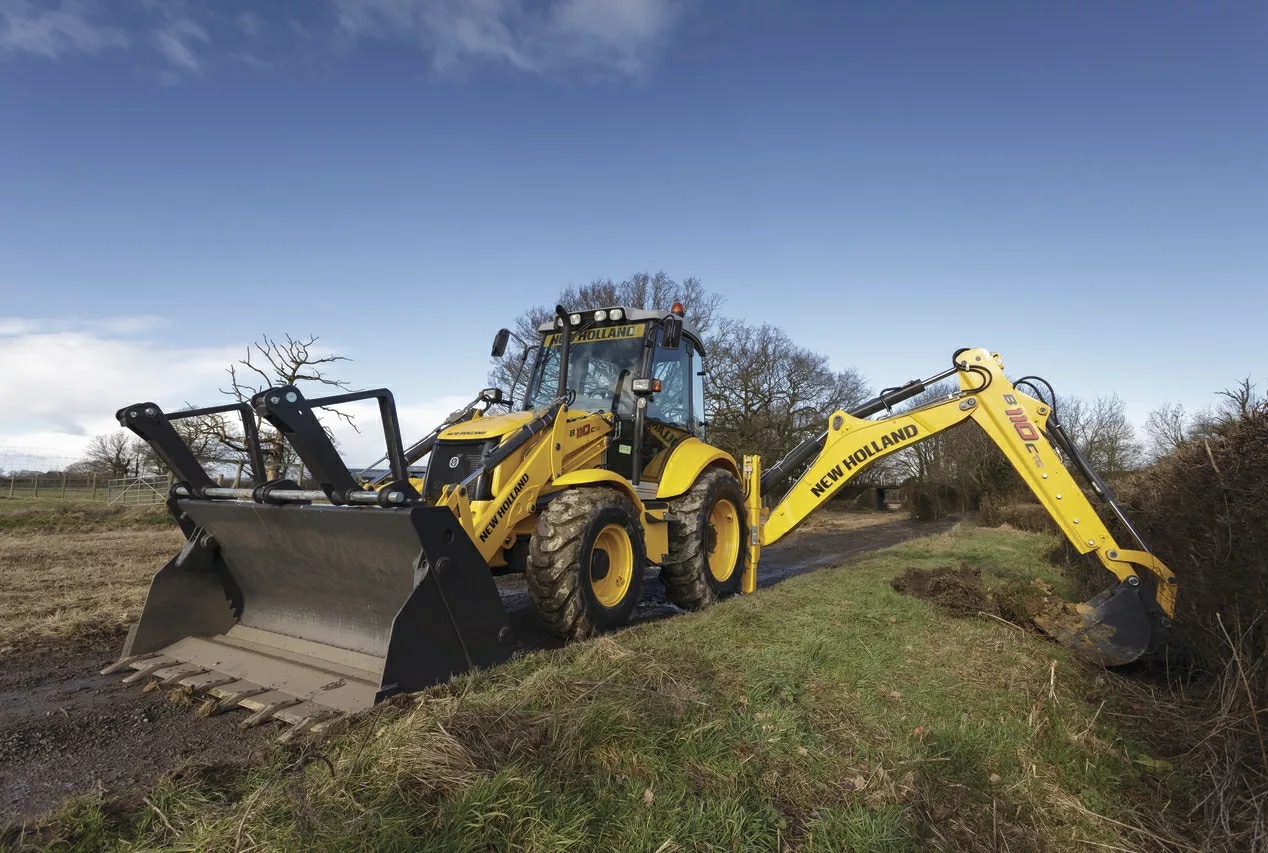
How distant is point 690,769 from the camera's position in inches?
127

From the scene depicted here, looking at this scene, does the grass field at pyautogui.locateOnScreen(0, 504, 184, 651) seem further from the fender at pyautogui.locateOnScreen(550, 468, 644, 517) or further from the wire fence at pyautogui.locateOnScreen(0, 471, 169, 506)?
the wire fence at pyautogui.locateOnScreen(0, 471, 169, 506)

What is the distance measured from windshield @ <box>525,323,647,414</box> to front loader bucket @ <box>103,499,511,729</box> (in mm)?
2827

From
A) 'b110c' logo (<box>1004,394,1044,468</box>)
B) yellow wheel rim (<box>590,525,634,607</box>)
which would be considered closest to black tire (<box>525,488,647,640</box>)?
yellow wheel rim (<box>590,525,634,607</box>)

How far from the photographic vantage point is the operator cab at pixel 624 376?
707cm

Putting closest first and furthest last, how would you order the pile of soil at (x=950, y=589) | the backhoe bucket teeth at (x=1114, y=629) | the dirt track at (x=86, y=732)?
the dirt track at (x=86, y=732) < the backhoe bucket teeth at (x=1114, y=629) < the pile of soil at (x=950, y=589)

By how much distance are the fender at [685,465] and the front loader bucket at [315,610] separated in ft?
9.04

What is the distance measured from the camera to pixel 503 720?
11.3 ft

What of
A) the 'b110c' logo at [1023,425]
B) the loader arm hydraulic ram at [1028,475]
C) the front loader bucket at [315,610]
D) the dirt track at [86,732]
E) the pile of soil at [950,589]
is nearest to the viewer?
the dirt track at [86,732]

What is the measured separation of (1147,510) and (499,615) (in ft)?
20.0

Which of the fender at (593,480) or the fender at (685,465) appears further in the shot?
the fender at (685,465)

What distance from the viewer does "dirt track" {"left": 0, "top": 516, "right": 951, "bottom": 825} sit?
131 inches

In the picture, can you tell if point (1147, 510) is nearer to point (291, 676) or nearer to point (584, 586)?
point (584, 586)

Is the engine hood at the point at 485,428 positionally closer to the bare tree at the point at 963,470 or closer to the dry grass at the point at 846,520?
the dry grass at the point at 846,520

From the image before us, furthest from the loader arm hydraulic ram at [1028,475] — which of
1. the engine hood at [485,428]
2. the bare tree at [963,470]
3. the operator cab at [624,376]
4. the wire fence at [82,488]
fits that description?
the wire fence at [82,488]
